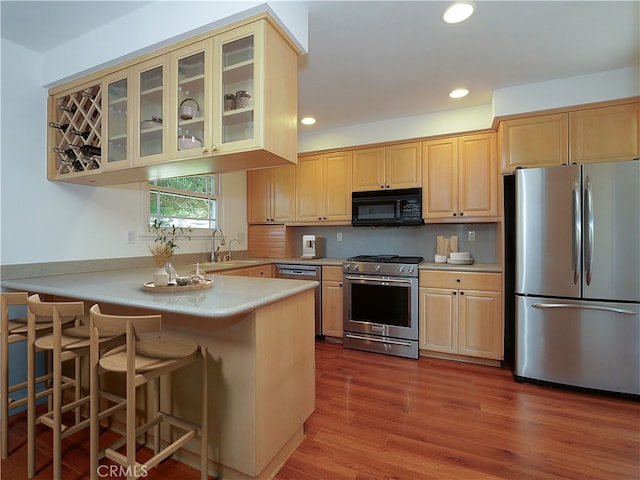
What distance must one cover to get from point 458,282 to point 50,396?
3.30 meters

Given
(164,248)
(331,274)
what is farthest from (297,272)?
(164,248)

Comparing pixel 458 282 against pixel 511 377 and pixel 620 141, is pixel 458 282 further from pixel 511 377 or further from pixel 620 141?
pixel 620 141

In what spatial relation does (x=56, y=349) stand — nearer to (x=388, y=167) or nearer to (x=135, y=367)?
(x=135, y=367)

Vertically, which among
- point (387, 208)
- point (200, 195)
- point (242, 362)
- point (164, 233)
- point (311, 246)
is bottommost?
point (242, 362)

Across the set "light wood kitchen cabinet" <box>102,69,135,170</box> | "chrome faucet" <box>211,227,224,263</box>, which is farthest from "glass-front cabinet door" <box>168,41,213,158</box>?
"chrome faucet" <box>211,227,224,263</box>

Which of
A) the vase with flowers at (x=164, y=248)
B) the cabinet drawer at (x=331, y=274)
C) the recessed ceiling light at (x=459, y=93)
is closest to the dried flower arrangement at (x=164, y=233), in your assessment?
the vase with flowers at (x=164, y=248)

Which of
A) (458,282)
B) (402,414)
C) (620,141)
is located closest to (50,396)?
(402,414)

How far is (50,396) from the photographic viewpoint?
1986 mm

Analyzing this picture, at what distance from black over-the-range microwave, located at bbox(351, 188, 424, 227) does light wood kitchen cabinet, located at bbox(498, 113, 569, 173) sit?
3.00 feet

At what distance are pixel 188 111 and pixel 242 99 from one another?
391 millimetres

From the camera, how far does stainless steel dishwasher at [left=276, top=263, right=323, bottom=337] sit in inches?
146

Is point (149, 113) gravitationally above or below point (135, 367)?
above

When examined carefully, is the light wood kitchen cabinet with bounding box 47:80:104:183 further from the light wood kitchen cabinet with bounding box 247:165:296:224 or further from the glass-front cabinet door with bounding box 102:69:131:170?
the light wood kitchen cabinet with bounding box 247:165:296:224

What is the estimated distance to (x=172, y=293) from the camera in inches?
68.1
